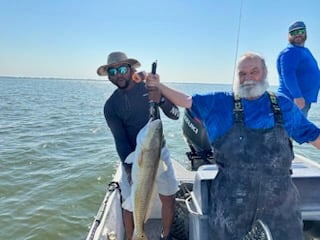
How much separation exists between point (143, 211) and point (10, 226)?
157 inches

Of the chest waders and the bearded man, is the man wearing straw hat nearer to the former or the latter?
the bearded man

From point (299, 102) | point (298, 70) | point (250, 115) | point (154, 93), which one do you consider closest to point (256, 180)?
point (250, 115)

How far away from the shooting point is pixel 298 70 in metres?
4.43

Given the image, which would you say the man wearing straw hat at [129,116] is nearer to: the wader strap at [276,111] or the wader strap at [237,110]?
the wader strap at [237,110]

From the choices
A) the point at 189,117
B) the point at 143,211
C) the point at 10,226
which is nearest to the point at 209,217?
the point at 143,211

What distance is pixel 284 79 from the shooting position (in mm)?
4238

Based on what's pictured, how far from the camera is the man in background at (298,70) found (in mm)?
4199

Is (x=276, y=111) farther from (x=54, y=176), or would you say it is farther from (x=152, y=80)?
(x=54, y=176)

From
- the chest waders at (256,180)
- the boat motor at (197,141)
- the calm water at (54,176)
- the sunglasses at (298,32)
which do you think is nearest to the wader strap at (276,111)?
the chest waders at (256,180)

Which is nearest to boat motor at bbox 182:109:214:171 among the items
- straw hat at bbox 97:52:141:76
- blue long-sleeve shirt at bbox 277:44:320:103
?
blue long-sleeve shirt at bbox 277:44:320:103

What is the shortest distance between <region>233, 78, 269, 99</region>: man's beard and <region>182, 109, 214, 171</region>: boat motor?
2.31 metres

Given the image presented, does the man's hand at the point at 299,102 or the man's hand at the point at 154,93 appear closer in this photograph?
the man's hand at the point at 154,93

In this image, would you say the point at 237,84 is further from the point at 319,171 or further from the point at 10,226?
the point at 10,226

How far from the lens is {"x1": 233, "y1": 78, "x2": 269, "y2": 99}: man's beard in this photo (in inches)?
103
